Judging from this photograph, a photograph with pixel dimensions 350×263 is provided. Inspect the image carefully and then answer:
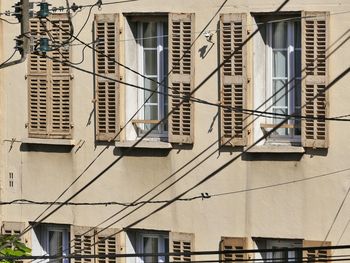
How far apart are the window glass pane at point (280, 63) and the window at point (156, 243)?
8.02 ft

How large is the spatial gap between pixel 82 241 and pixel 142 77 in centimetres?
236

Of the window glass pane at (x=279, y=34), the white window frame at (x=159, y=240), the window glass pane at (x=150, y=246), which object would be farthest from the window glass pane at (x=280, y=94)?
the window glass pane at (x=150, y=246)

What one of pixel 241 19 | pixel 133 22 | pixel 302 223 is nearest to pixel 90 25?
pixel 133 22

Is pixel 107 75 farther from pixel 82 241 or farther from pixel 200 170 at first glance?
pixel 82 241

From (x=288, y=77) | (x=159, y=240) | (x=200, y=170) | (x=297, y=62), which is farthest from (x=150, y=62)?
(x=159, y=240)

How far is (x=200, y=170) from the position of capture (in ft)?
77.9

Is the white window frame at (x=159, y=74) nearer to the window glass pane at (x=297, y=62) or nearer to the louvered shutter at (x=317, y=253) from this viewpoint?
the window glass pane at (x=297, y=62)

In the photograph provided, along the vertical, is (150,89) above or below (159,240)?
above

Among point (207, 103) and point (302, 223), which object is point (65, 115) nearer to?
point (207, 103)

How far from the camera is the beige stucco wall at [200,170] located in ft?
74.6

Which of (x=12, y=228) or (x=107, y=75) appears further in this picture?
(x=12, y=228)

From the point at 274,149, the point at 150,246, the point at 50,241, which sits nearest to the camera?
the point at 274,149

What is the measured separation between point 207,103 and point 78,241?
9.16 feet

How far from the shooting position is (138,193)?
24.1 m
